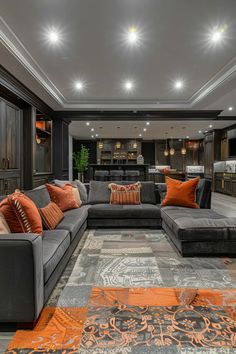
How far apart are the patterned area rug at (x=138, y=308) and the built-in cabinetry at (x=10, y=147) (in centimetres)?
257

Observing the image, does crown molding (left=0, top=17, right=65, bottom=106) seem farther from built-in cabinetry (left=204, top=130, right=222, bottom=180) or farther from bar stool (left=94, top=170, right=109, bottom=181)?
built-in cabinetry (left=204, top=130, right=222, bottom=180)

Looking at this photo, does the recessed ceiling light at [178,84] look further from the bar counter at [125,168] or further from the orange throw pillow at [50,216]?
the orange throw pillow at [50,216]

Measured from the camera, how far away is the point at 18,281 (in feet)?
5.37

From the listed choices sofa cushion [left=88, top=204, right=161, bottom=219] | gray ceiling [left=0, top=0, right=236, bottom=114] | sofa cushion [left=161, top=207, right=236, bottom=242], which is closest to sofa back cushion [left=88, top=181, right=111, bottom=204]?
sofa cushion [left=88, top=204, right=161, bottom=219]

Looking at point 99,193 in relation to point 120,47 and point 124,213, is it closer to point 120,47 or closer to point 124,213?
point 124,213

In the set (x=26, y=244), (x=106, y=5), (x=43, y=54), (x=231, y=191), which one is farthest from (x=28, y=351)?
(x=231, y=191)

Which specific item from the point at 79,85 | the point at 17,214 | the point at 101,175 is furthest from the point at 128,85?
the point at 17,214

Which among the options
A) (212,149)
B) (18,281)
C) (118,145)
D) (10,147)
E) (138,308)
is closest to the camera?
(18,281)

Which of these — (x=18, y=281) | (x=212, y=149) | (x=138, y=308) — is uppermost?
Result: (x=212, y=149)

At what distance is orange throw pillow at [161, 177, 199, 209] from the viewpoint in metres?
4.07

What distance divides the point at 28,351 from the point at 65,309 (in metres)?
0.45

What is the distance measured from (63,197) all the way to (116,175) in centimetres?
450

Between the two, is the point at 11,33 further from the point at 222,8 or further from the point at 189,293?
the point at 189,293

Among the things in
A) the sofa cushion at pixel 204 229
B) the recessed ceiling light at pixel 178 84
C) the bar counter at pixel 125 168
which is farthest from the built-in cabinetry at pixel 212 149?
the sofa cushion at pixel 204 229
